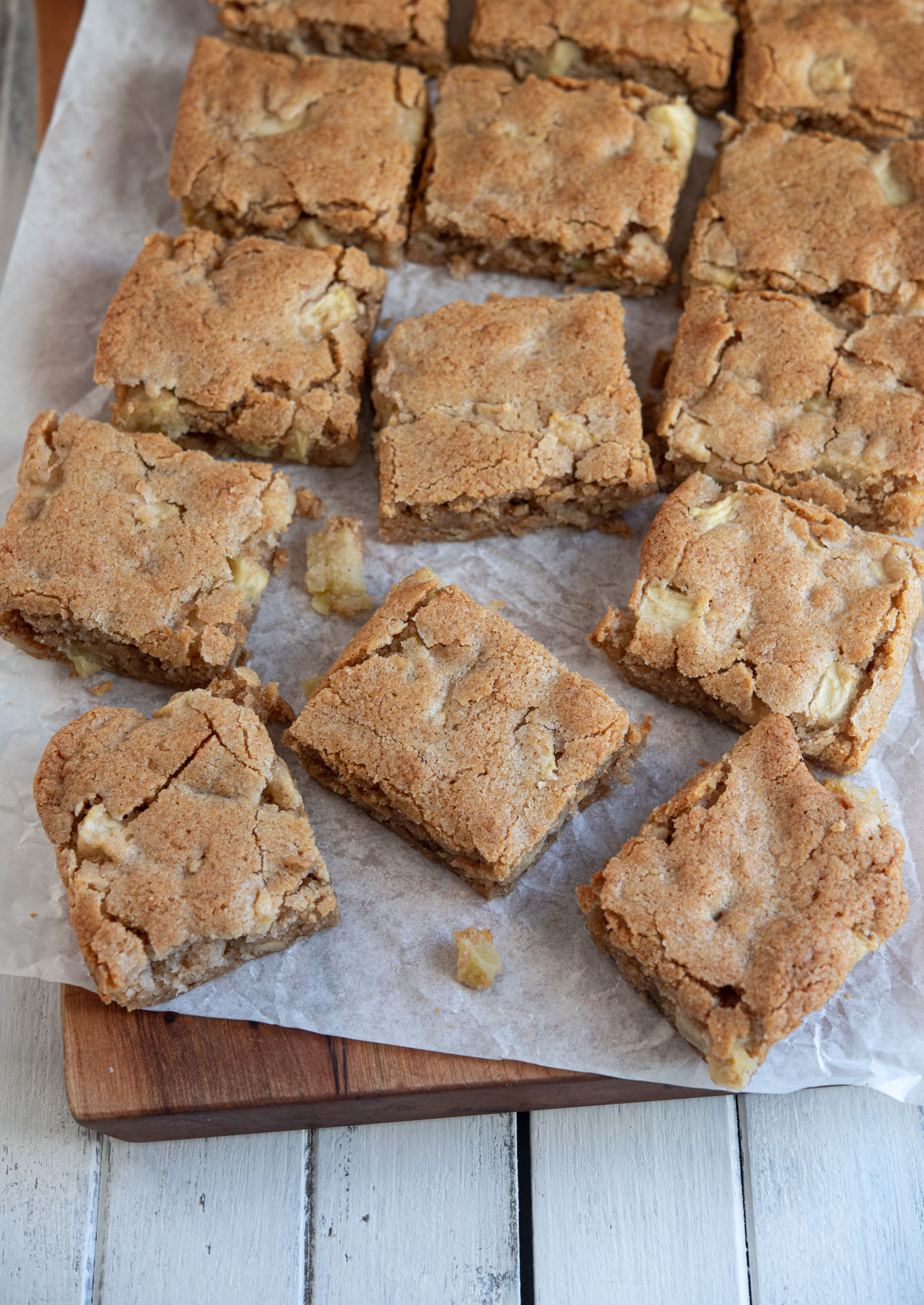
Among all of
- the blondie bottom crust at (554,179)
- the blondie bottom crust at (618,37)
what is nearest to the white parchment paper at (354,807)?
the blondie bottom crust at (554,179)

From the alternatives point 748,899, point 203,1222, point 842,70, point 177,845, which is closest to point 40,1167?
point 203,1222

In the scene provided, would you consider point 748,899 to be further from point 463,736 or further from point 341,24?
point 341,24

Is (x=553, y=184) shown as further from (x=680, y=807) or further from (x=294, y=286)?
(x=680, y=807)

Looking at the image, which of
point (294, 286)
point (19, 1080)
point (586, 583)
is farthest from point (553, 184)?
point (19, 1080)

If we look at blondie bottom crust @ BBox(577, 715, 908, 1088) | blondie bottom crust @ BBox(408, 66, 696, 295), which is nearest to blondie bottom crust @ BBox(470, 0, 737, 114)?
blondie bottom crust @ BBox(408, 66, 696, 295)

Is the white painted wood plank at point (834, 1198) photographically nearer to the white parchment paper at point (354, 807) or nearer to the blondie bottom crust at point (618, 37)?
the white parchment paper at point (354, 807)

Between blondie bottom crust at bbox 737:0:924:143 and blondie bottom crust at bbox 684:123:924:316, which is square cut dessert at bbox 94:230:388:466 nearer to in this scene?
blondie bottom crust at bbox 684:123:924:316
